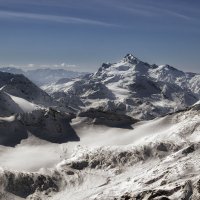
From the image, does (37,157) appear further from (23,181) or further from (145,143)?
(145,143)

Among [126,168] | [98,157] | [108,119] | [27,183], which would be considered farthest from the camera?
[108,119]

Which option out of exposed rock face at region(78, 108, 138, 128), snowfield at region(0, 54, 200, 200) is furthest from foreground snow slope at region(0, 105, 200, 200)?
exposed rock face at region(78, 108, 138, 128)

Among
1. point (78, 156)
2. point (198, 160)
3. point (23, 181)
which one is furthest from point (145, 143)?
point (23, 181)

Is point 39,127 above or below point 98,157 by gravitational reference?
below

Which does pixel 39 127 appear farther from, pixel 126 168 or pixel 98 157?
pixel 126 168

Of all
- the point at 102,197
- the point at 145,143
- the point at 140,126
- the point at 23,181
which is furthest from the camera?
the point at 140,126

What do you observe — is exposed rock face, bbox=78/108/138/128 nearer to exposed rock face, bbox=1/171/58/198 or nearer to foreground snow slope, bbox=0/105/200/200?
foreground snow slope, bbox=0/105/200/200

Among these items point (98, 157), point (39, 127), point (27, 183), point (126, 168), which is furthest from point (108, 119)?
point (27, 183)

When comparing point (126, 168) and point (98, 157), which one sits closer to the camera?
point (126, 168)

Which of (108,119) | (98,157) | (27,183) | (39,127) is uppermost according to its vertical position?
(108,119)
